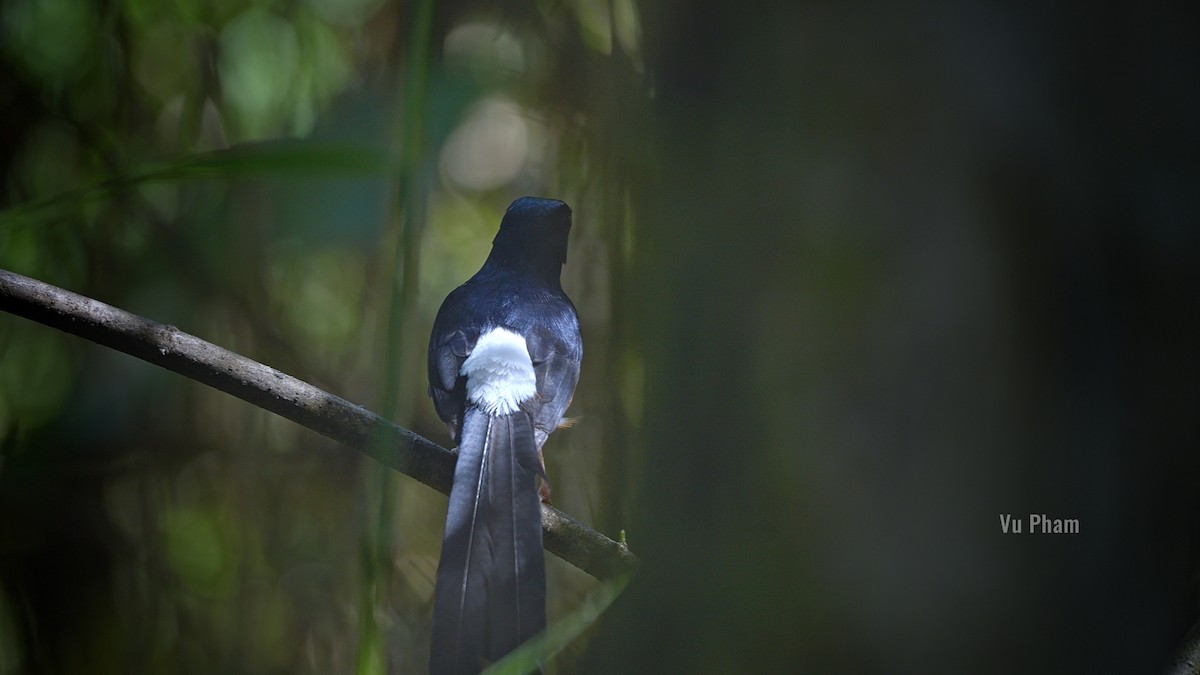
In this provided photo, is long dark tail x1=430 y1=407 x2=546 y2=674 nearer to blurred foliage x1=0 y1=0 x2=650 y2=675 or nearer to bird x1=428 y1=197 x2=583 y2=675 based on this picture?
bird x1=428 y1=197 x2=583 y2=675

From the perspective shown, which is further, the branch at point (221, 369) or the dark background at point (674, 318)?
the branch at point (221, 369)

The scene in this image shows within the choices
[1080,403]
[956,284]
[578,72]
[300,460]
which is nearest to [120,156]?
[300,460]

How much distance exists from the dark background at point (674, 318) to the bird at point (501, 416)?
0.03 m

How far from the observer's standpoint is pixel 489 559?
0.74 m

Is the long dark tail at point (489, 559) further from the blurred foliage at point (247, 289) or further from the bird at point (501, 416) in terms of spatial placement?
the blurred foliage at point (247, 289)

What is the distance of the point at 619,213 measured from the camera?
844 millimetres

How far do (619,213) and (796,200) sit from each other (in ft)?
0.84

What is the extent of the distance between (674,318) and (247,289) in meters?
0.63

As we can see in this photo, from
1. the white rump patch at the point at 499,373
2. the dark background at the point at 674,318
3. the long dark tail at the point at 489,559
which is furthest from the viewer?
the white rump patch at the point at 499,373

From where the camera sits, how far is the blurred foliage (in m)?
0.93

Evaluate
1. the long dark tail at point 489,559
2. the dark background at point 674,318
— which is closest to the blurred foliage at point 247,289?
the dark background at point 674,318

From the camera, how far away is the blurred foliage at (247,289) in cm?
93

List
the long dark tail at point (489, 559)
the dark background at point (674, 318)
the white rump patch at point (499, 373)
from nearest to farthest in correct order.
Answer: the dark background at point (674, 318) < the long dark tail at point (489, 559) < the white rump patch at point (499, 373)

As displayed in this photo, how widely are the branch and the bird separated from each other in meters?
0.05
